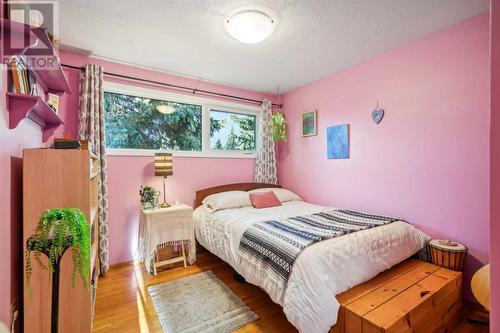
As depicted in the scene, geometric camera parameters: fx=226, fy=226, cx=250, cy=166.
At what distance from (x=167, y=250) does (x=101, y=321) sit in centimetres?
104

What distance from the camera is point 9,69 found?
Answer: 1.27 metres

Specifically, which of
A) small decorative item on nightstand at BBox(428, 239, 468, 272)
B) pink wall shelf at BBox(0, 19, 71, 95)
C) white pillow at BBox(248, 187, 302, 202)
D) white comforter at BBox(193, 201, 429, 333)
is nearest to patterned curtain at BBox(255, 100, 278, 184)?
white pillow at BBox(248, 187, 302, 202)

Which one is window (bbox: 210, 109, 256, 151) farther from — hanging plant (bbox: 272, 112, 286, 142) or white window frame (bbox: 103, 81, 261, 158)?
hanging plant (bbox: 272, 112, 286, 142)

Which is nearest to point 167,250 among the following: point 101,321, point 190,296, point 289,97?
point 190,296

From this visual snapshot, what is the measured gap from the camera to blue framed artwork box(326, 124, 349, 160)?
9.97 feet

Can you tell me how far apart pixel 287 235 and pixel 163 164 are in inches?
69.2

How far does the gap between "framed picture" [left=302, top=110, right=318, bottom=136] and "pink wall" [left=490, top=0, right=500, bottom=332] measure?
2883mm

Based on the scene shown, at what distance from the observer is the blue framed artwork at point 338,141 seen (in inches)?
120

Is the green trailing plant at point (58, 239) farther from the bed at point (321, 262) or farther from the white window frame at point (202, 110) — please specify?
the white window frame at point (202, 110)

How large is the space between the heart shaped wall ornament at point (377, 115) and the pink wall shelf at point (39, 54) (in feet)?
9.68

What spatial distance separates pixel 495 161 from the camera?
1.97 ft

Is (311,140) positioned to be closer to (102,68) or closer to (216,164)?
(216,164)
